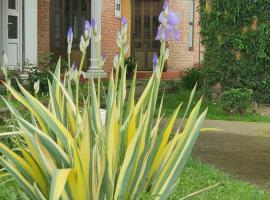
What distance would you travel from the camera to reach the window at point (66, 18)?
Result: 18.5 metres

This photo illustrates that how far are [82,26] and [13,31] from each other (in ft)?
16.4

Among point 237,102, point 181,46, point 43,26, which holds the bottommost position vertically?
point 237,102

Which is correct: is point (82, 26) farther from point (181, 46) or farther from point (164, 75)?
point (181, 46)

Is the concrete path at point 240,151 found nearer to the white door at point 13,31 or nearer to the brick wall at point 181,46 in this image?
the white door at point 13,31

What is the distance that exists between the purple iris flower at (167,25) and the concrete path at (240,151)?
276cm

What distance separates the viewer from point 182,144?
3303 mm

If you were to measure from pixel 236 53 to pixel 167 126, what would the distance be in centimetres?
945

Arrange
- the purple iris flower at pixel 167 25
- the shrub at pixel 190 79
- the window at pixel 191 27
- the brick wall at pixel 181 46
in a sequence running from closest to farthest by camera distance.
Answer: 1. the purple iris flower at pixel 167 25
2. the shrub at pixel 190 79
3. the brick wall at pixel 181 46
4. the window at pixel 191 27

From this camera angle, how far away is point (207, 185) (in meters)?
5.43

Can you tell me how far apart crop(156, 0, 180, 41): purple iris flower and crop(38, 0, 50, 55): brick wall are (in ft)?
44.7

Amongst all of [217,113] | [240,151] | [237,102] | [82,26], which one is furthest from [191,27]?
[240,151]

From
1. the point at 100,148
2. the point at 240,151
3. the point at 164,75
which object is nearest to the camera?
the point at 100,148

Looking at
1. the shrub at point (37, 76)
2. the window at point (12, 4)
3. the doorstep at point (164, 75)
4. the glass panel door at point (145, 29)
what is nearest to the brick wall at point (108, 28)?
the doorstep at point (164, 75)

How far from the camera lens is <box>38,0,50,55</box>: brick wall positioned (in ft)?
54.2
